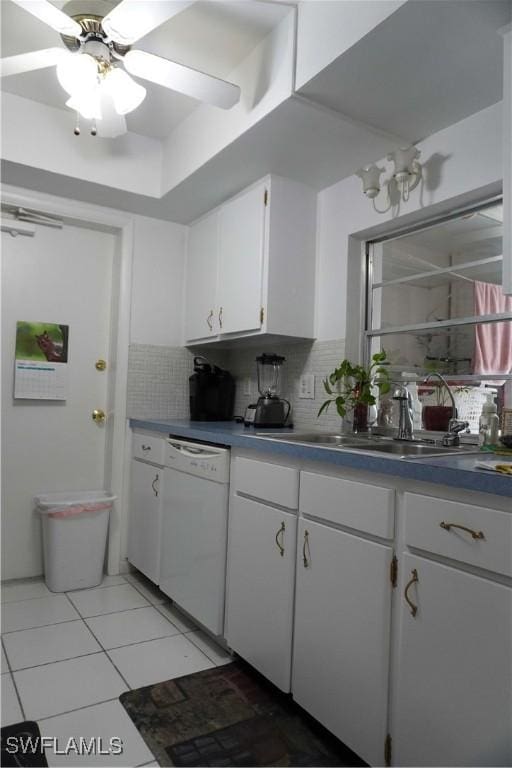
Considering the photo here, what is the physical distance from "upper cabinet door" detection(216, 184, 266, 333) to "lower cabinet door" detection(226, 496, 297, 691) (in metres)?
1.03

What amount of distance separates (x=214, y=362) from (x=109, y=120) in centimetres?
163

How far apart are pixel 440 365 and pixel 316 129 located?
111 cm

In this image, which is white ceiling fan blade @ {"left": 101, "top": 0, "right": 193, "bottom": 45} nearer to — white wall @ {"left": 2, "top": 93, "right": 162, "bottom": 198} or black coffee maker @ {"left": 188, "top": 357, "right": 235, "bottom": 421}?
white wall @ {"left": 2, "top": 93, "right": 162, "bottom": 198}

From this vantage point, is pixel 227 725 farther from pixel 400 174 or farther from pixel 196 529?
pixel 400 174

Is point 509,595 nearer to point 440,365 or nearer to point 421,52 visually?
point 440,365

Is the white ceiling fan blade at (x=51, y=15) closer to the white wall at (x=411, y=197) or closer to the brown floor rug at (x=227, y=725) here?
the white wall at (x=411, y=197)

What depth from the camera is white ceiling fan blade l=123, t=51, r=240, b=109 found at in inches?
69.9

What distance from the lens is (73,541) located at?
9.01 feet

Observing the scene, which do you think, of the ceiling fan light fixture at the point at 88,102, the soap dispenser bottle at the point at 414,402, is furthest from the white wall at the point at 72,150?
the soap dispenser bottle at the point at 414,402

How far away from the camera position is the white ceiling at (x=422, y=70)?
1432mm

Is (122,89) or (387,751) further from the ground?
(122,89)

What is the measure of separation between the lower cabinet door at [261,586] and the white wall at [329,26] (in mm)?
1533

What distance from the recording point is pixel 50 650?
82.0 inches

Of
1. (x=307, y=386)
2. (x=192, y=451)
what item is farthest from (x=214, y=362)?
(x=192, y=451)
